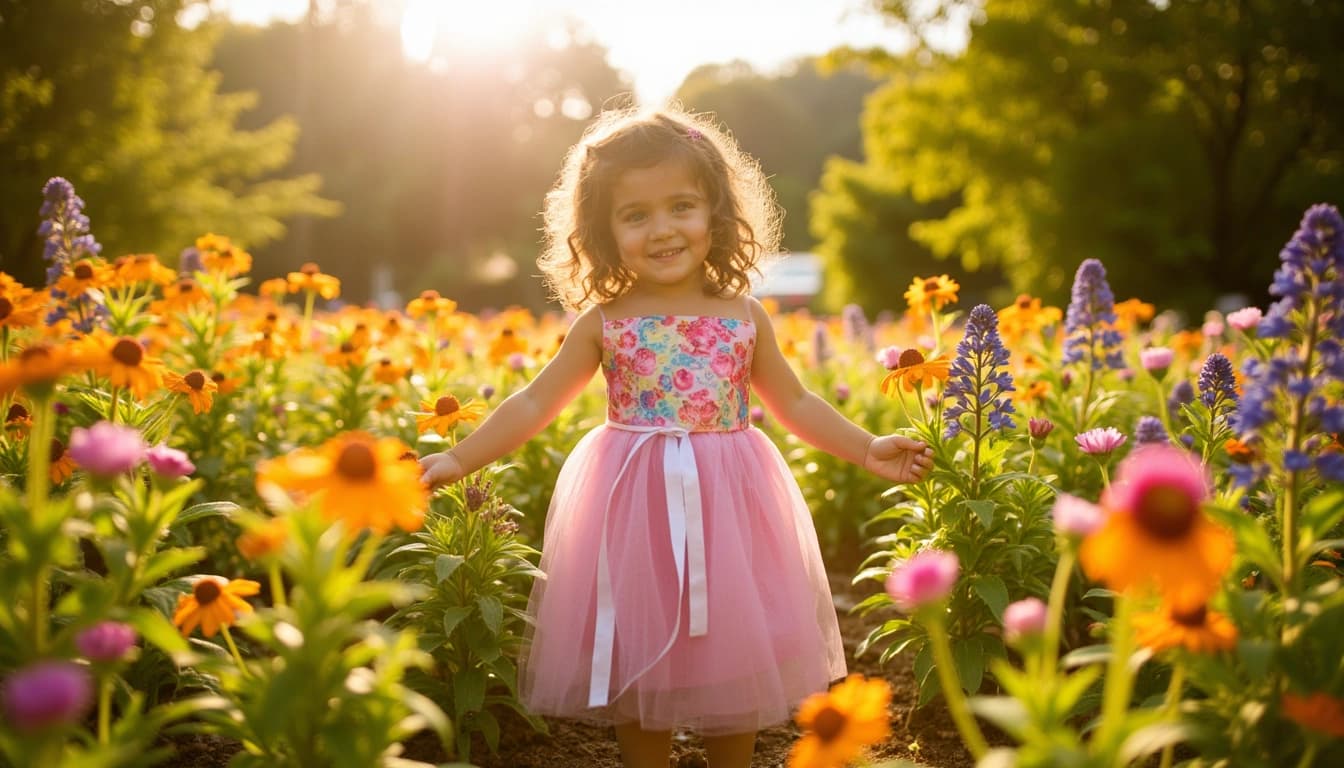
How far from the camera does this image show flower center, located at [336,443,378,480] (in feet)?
4.78

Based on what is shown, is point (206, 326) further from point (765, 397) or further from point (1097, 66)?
point (1097, 66)

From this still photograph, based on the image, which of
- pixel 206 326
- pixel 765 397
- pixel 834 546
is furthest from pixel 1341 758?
pixel 206 326

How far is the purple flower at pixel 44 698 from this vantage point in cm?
118

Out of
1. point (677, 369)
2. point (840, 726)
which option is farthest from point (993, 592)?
point (840, 726)

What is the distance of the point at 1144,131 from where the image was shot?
1459cm

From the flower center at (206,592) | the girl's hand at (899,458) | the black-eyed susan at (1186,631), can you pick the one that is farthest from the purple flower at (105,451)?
the girl's hand at (899,458)

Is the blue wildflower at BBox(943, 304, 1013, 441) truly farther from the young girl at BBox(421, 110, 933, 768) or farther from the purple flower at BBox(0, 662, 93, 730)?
the purple flower at BBox(0, 662, 93, 730)

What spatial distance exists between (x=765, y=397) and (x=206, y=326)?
2.70m

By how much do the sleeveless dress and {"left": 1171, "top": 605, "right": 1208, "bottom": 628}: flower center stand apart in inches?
41.3

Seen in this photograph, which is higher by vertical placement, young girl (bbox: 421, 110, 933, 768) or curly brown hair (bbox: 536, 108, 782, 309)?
curly brown hair (bbox: 536, 108, 782, 309)

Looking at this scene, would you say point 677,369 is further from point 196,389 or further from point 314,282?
point 314,282

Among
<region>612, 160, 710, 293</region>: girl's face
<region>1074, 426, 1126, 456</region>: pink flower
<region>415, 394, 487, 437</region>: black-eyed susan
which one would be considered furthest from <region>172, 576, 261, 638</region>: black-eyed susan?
<region>1074, 426, 1126, 456</region>: pink flower

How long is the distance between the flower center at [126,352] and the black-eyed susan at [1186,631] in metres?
2.11

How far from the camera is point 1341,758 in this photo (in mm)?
1633
